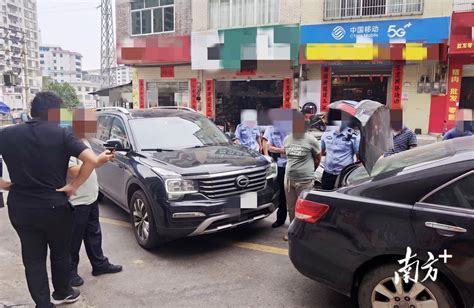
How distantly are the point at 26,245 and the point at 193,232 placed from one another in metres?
1.57

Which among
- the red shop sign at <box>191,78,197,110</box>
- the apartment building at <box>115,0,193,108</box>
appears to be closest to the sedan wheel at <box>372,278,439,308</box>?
the apartment building at <box>115,0,193,108</box>

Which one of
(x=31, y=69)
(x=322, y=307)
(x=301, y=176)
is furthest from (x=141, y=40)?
(x=31, y=69)

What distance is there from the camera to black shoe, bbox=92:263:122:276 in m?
3.75

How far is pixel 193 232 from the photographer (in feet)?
12.9

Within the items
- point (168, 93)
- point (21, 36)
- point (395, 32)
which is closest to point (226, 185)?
point (395, 32)

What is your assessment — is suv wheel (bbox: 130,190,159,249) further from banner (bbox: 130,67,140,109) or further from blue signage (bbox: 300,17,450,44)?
banner (bbox: 130,67,140,109)

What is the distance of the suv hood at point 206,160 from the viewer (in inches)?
159

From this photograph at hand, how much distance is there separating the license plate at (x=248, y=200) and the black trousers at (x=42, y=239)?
5.87 ft

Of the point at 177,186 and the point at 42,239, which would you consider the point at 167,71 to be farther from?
the point at 42,239

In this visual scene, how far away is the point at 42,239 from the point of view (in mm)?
2781

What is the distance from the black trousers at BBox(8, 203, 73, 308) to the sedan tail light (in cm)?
167

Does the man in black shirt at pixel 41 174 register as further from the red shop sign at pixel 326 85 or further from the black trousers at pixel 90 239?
the red shop sign at pixel 326 85

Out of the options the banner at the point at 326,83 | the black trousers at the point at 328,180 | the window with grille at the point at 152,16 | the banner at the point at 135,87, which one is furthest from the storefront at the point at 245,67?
the black trousers at the point at 328,180

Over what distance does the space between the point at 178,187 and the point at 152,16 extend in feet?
52.5
